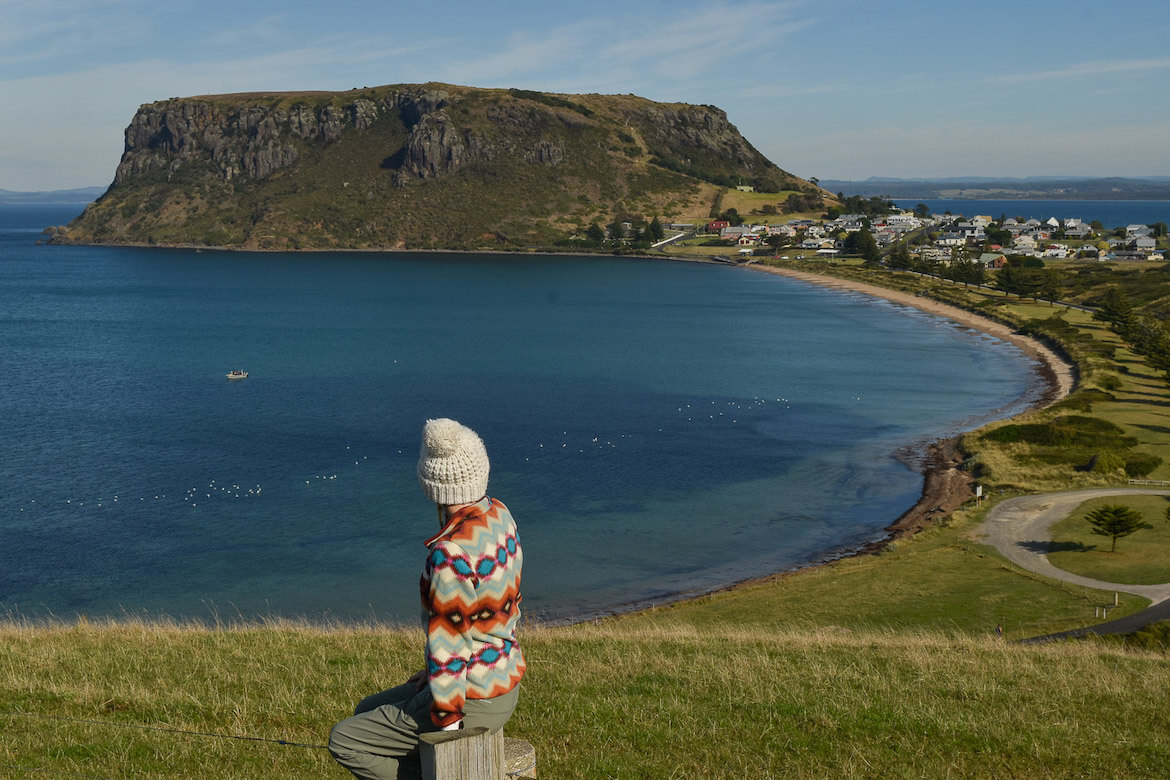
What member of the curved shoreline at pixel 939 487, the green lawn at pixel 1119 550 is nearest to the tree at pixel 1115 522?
the green lawn at pixel 1119 550

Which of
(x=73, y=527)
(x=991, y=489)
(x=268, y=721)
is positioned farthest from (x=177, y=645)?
(x=991, y=489)

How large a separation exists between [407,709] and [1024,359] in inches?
3400

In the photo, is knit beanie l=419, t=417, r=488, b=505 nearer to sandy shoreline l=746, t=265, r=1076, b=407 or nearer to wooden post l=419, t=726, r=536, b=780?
wooden post l=419, t=726, r=536, b=780

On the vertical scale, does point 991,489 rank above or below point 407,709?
below

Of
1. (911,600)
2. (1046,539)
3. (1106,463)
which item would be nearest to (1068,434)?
(1106,463)

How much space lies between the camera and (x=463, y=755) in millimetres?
4793

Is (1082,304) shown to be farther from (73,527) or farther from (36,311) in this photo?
(36,311)

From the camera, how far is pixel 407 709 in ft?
17.2

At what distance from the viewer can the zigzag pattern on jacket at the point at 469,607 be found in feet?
16.2

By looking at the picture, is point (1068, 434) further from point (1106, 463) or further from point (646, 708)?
point (646, 708)

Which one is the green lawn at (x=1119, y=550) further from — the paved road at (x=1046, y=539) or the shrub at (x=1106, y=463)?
the shrub at (x=1106, y=463)

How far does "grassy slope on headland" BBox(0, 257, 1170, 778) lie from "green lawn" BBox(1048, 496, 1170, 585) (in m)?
16.5

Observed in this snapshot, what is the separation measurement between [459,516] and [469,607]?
480 millimetres

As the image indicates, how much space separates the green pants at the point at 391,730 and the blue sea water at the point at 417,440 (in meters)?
26.6
